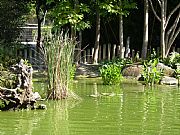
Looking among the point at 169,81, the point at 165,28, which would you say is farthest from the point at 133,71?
the point at 165,28

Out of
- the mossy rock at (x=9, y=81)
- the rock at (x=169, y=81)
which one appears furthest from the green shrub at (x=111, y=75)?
the mossy rock at (x=9, y=81)

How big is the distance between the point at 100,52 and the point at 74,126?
1260 centimetres

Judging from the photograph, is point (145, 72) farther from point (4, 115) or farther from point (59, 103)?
point (4, 115)

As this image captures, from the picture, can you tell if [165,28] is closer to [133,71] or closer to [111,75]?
[133,71]

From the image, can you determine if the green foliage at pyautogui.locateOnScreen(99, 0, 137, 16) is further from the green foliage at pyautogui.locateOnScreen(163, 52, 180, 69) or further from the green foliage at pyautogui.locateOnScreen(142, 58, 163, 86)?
the green foliage at pyautogui.locateOnScreen(142, 58, 163, 86)

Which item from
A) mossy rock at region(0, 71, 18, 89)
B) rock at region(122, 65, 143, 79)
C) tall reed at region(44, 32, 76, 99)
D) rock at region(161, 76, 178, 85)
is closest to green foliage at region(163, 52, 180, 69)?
rock at region(122, 65, 143, 79)

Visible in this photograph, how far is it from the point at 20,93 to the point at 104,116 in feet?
5.21

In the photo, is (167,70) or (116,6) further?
(116,6)

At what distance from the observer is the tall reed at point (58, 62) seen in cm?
1035

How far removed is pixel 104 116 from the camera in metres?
9.10

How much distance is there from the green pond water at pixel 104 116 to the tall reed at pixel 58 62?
1.07 ft

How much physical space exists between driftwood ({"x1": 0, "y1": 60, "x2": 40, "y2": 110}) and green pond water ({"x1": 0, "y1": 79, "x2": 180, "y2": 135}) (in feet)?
0.65

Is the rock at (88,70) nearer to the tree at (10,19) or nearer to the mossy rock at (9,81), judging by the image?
the tree at (10,19)

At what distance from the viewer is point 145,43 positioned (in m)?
18.9
